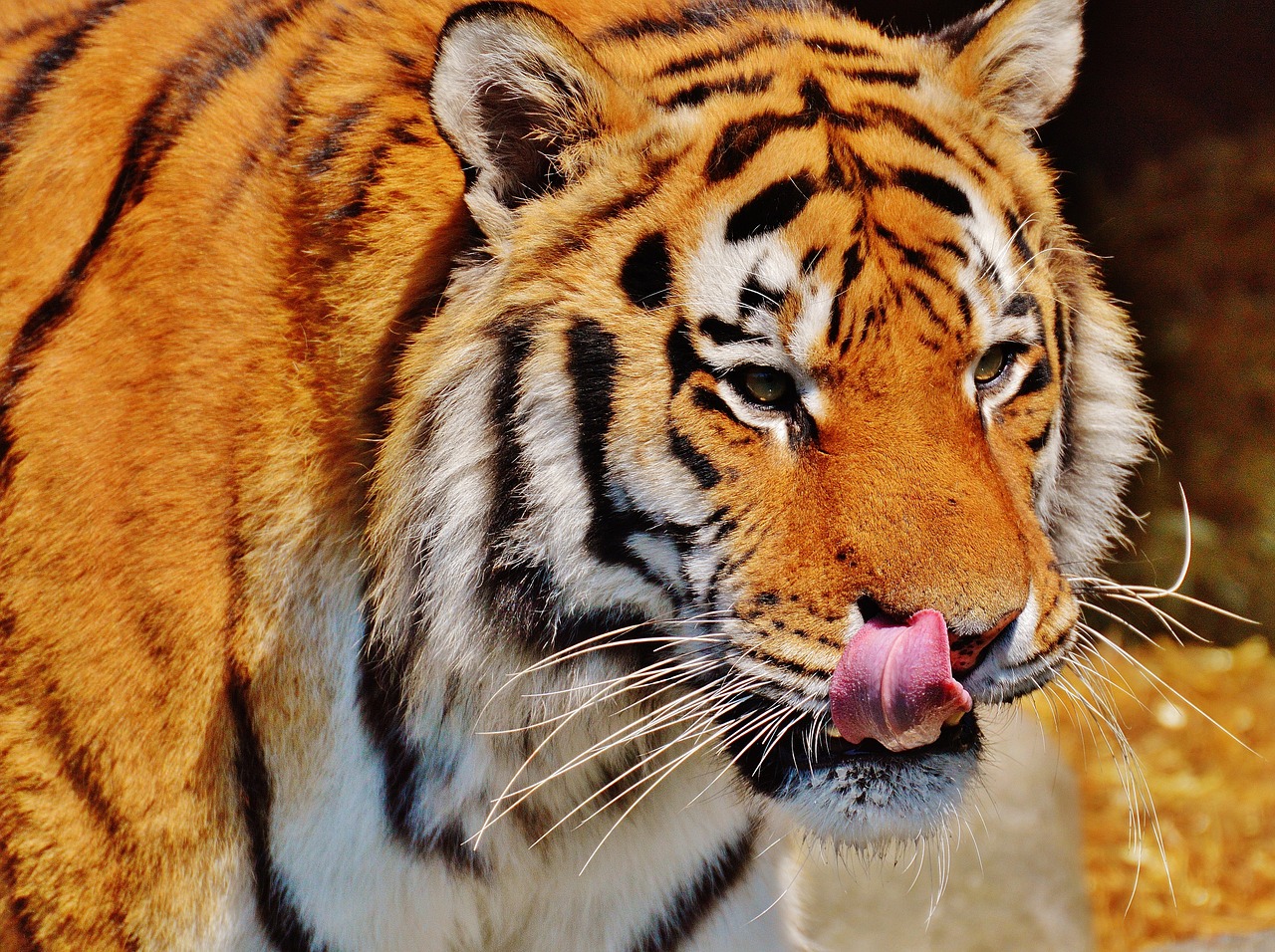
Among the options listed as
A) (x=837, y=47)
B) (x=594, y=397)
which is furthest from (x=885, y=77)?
(x=594, y=397)

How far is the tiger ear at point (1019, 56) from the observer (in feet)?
4.99

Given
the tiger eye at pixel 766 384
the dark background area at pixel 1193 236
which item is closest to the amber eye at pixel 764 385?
the tiger eye at pixel 766 384

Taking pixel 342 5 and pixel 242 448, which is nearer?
pixel 242 448

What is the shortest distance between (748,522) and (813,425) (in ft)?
0.35

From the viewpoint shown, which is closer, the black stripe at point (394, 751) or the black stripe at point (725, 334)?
the black stripe at point (725, 334)

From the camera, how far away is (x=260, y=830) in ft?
4.83

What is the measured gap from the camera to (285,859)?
1.48 meters

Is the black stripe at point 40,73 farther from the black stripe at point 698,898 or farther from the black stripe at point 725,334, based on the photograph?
the black stripe at point 698,898

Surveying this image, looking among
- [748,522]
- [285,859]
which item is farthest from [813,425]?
[285,859]

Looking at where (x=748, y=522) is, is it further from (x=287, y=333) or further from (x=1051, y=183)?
(x=1051, y=183)

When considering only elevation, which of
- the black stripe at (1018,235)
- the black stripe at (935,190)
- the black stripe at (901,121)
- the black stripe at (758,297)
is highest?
the black stripe at (901,121)

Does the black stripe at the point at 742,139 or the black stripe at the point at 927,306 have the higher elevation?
A: the black stripe at the point at 742,139

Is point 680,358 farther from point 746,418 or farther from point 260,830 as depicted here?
point 260,830

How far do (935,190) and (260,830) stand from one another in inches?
37.6
